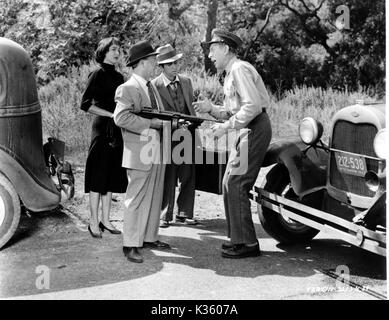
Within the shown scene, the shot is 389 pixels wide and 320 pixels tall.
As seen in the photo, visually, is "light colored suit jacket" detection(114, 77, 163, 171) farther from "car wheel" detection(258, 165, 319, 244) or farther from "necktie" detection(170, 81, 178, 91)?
"necktie" detection(170, 81, 178, 91)

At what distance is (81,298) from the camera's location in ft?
14.8

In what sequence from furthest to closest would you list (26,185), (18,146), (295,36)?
1. (295,36)
2. (18,146)
3. (26,185)

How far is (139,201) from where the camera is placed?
542cm

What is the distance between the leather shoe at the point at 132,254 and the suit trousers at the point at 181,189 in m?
1.23

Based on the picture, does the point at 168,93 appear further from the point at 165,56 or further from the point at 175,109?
the point at 165,56

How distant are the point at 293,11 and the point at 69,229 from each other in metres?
16.0

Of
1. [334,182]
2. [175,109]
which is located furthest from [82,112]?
[334,182]

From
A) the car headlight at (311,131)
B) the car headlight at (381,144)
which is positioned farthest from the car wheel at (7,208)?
the car headlight at (381,144)

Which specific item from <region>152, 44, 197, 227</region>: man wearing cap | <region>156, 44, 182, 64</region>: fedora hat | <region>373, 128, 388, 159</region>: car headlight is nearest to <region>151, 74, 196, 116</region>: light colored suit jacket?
<region>152, 44, 197, 227</region>: man wearing cap

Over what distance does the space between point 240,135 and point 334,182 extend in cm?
95

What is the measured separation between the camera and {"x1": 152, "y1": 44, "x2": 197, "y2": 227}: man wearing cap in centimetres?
664

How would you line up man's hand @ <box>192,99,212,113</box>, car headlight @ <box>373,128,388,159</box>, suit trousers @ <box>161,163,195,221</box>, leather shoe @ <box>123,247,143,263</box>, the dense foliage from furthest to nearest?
the dense foliage, suit trousers @ <box>161,163,195,221</box>, man's hand @ <box>192,99,212,113</box>, leather shoe @ <box>123,247,143,263</box>, car headlight @ <box>373,128,388,159</box>

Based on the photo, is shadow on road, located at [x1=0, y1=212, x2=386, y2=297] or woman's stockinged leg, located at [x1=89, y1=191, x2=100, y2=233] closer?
shadow on road, located at [x1=0, y1=212, x2=386, y2=297]

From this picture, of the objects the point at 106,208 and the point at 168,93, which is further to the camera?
the point at 168,93
